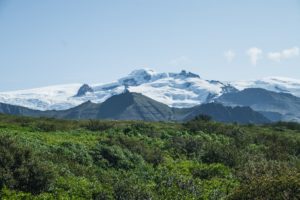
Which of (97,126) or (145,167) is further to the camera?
(97,126)

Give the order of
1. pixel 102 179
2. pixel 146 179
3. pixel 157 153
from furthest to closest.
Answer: pixel 157 153 < pixel 146 179 < pixel 102 179

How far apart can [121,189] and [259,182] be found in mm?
5763

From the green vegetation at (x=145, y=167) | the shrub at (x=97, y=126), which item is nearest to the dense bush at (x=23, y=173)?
the green vegetation at (x=145, y=167)

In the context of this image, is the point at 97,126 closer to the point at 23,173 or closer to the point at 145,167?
the point at 145,167

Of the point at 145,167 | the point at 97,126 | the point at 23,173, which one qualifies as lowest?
the point at 145,167

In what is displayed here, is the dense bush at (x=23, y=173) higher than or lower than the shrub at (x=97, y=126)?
higher

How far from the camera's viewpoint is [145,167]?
28.6 m

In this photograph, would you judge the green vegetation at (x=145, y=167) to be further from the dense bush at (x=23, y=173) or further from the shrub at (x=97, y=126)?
the shrub at (x=97, y=126)

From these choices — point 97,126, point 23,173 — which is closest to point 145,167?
point 23,173

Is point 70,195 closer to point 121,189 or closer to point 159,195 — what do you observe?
point 121,189

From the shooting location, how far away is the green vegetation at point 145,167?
19734 mm

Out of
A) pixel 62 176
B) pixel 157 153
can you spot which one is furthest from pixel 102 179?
pixel 157 153

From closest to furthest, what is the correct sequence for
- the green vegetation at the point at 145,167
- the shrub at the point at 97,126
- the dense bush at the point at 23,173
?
the green vegetation at the point at 145,167 → the dense bush at the point at 23,173 → the shrub at the point at 97,126

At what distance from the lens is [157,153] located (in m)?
31.5
